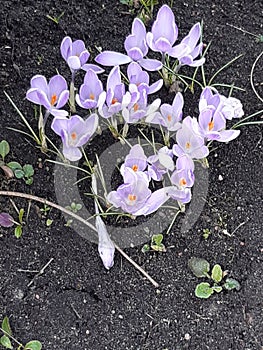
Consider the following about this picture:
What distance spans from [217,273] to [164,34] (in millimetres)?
507

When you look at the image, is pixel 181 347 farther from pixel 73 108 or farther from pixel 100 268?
pixel 73 108

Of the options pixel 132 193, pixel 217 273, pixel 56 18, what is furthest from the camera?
pixel 56 18

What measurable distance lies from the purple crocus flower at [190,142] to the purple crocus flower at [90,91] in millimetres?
181

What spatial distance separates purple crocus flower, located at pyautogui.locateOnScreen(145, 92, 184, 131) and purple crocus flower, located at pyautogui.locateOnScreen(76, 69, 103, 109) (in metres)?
0.13

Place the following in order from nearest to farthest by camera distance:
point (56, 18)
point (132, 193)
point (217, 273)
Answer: point (132, 193)
point (217, 273)
point (56, 18)

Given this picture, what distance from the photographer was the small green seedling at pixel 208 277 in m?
1.35

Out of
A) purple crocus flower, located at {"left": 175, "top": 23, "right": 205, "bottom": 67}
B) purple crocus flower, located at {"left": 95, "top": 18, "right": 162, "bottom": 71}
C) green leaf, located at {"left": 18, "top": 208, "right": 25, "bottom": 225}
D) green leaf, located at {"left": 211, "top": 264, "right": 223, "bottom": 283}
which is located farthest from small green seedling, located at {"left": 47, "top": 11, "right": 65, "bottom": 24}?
green leaf, located at {"left": 211, "top": 264, "right": 223, "bottom": 283}

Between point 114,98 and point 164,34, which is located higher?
point 164,34

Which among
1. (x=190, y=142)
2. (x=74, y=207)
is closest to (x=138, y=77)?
(x=190, y=142)

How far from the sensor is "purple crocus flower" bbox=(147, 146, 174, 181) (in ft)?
4.30

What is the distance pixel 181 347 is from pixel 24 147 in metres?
0.55

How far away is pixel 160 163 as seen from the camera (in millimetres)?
1339

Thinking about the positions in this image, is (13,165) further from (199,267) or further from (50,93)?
(199,267)

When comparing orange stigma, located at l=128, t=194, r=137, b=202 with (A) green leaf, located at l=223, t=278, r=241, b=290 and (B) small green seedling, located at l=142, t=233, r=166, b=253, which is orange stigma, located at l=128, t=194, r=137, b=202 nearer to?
(B) small green seedling, located at l=142, t=233, r=166, b=253
